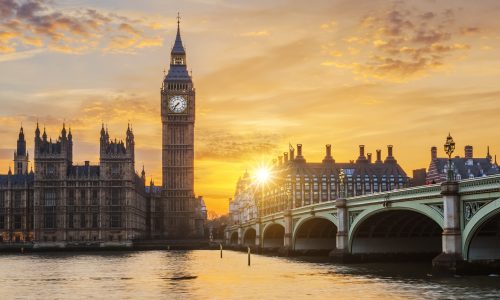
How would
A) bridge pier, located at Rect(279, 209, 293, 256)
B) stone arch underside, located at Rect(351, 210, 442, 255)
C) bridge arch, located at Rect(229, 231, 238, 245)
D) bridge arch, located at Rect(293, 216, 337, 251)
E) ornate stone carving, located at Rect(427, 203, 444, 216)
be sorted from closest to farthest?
ornate stone carving, located at Rect(427, 203, 444, 216) → stone arch underside, located at Rect(351, 210, 442, 255) → bridge arch, located at Rect(293, 216, 337, 251) → bridge pier, located at Rect(279, 209, 293, 256) → bridge arch, located at Rect(229, 231, 238, 245)

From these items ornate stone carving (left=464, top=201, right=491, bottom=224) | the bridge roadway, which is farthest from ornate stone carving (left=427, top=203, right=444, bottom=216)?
ornate stone carving (left=464, top=201, right=491, bottom=224)

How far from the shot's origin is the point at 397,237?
8662cm

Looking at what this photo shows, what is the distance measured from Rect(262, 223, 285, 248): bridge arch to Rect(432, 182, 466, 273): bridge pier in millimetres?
78339

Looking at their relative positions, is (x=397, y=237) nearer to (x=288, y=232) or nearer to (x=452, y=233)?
(x=288, y=232)

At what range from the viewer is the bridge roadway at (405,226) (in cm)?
5612

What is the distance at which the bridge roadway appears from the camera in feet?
184

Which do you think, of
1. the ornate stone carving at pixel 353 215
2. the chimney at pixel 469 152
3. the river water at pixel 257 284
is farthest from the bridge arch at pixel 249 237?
the river water at pixel 257 284

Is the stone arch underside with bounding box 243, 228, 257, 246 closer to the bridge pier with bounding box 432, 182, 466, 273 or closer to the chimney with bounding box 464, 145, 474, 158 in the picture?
the chimney with bounding box 464, 145, 474, 158

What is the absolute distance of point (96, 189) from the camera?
18475 cm

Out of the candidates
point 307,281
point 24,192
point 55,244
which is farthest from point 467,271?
point 24,192

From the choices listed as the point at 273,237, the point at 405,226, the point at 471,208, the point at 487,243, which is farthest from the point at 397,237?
the point at 273,237

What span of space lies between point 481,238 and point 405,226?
25431mm

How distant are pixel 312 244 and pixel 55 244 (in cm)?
8386

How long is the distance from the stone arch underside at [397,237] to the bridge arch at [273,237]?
49946 millimetres
